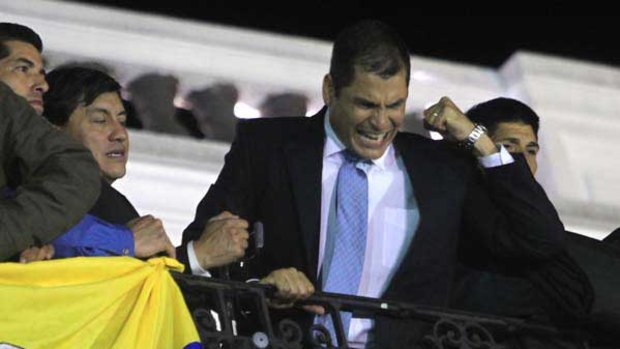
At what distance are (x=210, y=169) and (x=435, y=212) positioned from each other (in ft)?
7.82

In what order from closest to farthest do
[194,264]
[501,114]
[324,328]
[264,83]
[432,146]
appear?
[324,328] < [194,264] < [432,146] < [501,114] < [264,83]

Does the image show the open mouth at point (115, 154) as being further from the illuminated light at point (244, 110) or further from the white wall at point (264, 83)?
the illuminated light at point (244, 110)

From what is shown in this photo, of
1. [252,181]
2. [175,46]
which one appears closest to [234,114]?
[175,46]

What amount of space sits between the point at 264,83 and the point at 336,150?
8.96ft

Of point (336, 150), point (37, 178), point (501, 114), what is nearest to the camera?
point (37, 178)

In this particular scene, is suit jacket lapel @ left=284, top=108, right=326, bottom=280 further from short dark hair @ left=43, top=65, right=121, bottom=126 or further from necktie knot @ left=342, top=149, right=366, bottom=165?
short dark hair @ left=43, top=65, right=121, bottom=126

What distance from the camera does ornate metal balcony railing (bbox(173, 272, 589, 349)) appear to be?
15.4 feet

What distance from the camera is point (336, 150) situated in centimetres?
518

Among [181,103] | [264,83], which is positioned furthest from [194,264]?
[264,83]

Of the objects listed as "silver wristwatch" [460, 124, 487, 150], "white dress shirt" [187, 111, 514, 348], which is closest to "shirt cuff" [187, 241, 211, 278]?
"white dress shirt" [187, 111, 514, 348]

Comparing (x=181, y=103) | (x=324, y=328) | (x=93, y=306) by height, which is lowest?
(x=93, y=306)

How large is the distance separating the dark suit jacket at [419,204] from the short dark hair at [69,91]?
0.54 metres

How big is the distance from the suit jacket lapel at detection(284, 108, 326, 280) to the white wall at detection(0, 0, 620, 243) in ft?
6.59

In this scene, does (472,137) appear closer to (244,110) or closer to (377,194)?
(377,194)
